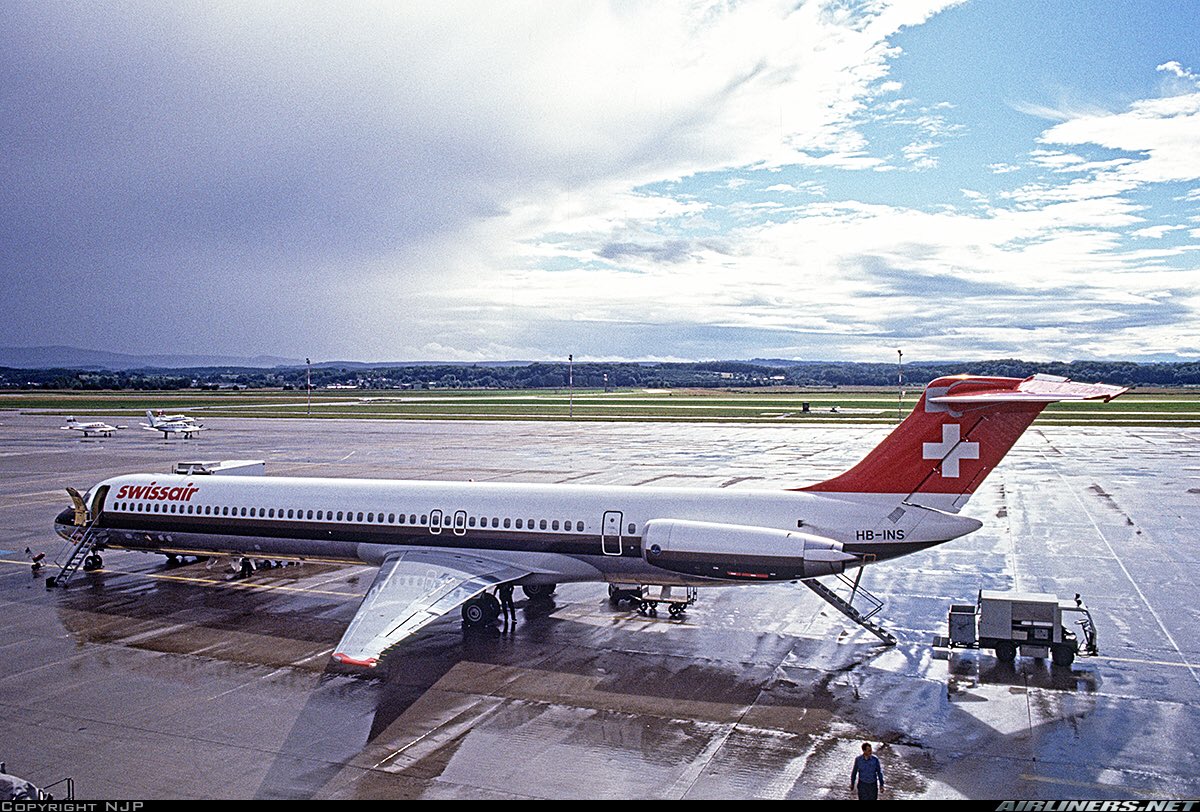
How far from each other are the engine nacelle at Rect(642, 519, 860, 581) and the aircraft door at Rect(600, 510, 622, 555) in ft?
4.62

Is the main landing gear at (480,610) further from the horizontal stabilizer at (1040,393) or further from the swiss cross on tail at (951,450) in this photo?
the horizontal stabilizer at (1040,393)

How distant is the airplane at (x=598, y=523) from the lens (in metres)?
18.0

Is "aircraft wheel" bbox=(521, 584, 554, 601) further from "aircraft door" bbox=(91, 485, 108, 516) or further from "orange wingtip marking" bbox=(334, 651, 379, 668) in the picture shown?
"aircraft door" bbox=(91, 485, 108, 516)

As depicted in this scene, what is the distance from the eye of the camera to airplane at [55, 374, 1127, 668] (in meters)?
18.0

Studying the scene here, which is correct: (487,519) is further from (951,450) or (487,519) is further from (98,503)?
(98,503)

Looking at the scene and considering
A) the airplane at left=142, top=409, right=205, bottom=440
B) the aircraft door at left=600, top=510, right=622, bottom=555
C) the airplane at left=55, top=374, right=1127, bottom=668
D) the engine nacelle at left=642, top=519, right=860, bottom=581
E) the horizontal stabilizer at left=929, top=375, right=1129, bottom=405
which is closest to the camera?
the horizontal stabilizer at left=929, top=375, right=1129, bottom=405

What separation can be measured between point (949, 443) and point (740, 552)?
5067mm

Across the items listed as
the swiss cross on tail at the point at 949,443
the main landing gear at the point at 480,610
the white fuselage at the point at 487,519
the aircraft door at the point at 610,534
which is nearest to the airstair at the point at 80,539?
the white fuselage at the point at 487,519

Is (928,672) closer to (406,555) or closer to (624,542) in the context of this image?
(624,542)

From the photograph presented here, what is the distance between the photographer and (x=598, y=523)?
20828mm

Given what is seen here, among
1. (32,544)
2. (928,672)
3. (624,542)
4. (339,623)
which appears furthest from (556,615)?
(32,544)

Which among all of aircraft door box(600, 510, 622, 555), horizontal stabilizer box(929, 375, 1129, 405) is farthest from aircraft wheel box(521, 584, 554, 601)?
horizontal stabilizer box(929, 375, 1129, 405)

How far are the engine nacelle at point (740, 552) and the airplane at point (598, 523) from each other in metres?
0.03

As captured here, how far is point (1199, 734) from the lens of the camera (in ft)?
49.2
